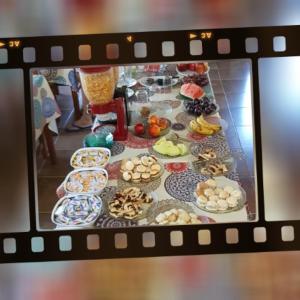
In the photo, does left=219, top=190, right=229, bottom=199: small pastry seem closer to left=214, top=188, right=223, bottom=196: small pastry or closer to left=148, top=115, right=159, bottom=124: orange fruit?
left=214, top=188, right=223, bottom=196: small pastry

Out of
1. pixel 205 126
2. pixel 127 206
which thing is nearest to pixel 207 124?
pixel 205 126

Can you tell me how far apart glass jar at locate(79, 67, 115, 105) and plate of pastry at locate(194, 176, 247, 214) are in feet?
0.44

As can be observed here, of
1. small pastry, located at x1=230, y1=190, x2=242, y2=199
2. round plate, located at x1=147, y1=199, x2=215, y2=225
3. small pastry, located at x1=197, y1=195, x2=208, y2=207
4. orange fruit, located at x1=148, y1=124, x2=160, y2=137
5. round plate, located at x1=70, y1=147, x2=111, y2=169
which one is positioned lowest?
round plate, located at x1=147, y1=199, x2=215, y2=225

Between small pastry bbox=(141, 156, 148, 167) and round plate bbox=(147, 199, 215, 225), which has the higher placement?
small pastry bbox=(141, 156, 148, 167)

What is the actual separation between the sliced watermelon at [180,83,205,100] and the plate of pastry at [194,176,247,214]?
9cm

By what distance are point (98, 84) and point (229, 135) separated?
5.6 inches

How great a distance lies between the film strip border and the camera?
1.71 feet

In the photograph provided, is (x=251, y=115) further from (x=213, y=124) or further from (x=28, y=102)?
(x=28, y=102)

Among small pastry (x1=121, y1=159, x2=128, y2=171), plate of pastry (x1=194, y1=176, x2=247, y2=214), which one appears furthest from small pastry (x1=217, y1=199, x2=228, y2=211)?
small pastry (x1=121, y1=159, x2=128, y2=171)

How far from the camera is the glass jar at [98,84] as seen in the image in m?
0.53

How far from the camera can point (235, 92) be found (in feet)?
1.82

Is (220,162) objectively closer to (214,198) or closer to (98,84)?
(214,198)

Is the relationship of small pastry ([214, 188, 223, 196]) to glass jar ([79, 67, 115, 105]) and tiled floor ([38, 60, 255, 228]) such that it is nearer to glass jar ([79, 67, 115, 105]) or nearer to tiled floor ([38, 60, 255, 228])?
tiled floor ([38, 60, 255, 228])

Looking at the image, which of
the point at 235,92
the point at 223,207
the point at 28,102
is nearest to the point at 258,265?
the point at 223,207
